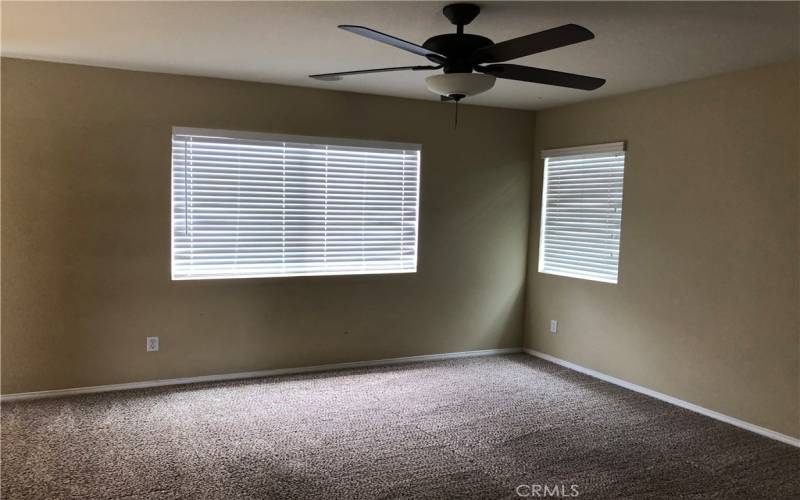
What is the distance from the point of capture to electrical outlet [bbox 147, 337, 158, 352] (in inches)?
171

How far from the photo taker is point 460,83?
8.80 feet

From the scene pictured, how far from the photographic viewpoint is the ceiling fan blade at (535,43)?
7.04ft

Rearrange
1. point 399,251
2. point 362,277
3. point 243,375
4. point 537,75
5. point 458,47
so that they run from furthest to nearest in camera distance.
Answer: point 399,251 < point 362,277 < point 243,375 < point 537,75 < point 458,47

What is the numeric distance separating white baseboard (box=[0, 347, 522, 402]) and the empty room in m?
0.02

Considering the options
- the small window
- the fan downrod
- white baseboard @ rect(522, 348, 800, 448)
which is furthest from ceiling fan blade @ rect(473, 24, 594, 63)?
white baseboard @ rect(522, 348, 800, 448)

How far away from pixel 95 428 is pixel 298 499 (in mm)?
1616

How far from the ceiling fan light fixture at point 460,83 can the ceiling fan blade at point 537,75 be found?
6 centimetres

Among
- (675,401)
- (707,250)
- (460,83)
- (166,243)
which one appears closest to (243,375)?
(166,243)

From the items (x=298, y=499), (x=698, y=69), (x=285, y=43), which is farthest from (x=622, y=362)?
(x=285, y=43)

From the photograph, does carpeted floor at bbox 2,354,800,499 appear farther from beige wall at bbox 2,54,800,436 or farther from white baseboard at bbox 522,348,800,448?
beige wall at bbox 2,54,800,436

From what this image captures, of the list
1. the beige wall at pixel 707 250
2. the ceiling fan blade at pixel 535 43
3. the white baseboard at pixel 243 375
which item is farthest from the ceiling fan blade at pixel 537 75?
the white baseboard at pixel 243 375

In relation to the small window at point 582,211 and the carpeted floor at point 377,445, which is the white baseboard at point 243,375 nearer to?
the carpeted floor at point 377,445

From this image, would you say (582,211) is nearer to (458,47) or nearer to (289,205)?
(289,205)

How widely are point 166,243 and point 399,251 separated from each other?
199cm
